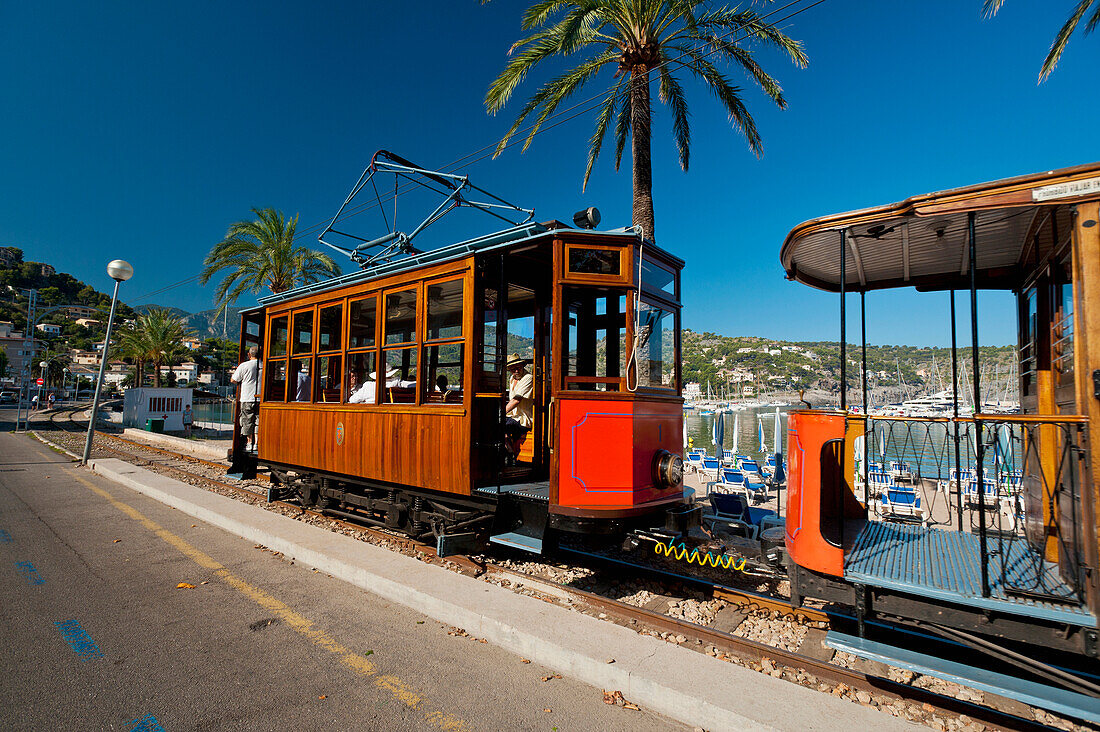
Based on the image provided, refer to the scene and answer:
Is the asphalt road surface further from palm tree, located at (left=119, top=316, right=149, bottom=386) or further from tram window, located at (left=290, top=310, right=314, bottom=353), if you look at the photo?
palm tree, located at (left=119, top=316, right=149, bottom=386)

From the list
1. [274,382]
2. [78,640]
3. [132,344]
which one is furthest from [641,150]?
[132,344]

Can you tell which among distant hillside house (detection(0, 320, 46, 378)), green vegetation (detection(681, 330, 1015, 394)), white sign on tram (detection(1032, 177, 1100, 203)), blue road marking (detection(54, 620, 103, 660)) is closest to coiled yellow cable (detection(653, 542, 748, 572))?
green vegetation (detection(681, 330, 1015, 394))

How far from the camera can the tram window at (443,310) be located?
6355mm

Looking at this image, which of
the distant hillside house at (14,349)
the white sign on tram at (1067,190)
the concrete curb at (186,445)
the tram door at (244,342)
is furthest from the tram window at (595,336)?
the distant hillside house at (14,349)

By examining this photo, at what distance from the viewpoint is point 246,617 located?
4.55 meters

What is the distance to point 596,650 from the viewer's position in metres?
3.68

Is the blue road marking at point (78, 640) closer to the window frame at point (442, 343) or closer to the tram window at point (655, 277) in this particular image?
the window frame at point (442, 343)

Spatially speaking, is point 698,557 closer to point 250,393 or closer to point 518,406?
point 518,406

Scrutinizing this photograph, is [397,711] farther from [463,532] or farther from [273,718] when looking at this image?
[463,532]

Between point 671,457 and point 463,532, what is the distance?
256 centimetres

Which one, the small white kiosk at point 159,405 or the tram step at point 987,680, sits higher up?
the small white kiosk at point 159,405

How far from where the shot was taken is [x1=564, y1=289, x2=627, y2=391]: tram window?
5758 mm

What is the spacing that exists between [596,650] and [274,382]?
25.1ft

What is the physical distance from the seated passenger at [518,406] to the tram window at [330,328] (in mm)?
2704
